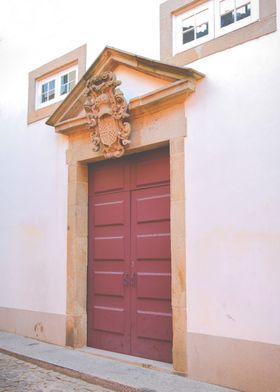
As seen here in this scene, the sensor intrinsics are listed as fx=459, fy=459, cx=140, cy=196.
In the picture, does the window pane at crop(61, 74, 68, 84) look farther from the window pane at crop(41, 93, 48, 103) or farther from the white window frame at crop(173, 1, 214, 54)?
the white window frame at crop(173, 1, 214, 54)

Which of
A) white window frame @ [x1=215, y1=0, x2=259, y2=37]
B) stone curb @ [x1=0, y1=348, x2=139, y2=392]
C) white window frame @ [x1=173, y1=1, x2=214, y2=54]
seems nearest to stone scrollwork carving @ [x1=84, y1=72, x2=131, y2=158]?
white window frame @ [x1=173, y1=1, x2=214, y2=54]

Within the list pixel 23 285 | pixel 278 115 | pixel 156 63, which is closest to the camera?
pixel 278 115

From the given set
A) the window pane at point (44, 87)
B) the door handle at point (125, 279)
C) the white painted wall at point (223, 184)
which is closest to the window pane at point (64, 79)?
the window pane at point (44, 87)

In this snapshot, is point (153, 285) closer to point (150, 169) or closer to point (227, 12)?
point (150, 169)

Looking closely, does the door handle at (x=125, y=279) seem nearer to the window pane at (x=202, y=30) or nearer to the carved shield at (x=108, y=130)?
the carved shield at (x=108, y=130)

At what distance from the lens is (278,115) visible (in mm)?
4277

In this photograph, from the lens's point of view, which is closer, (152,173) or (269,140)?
(269,140)

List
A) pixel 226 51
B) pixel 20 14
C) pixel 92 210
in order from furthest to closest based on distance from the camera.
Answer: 1. pixel 20 14
2. pixel 92 210
3. pixel 226 51

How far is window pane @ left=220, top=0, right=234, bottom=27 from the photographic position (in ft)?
16.1

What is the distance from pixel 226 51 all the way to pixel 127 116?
1.41 m

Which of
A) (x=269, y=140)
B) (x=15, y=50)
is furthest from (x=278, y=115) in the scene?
(x=15, y=50)

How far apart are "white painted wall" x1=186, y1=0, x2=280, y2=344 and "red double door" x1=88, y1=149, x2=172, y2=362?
62cm

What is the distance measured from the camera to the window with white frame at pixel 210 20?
15.6 ft

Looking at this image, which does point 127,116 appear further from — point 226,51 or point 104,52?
point 226,51
